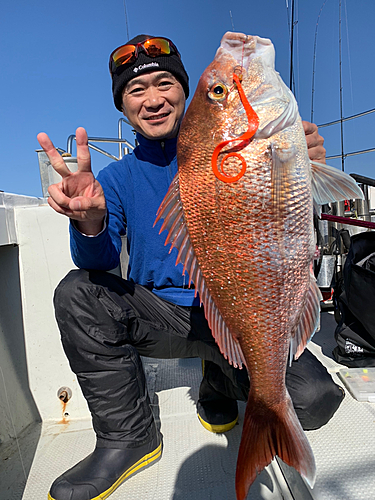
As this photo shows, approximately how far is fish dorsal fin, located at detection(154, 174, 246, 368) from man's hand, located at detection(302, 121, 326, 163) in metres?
0.66

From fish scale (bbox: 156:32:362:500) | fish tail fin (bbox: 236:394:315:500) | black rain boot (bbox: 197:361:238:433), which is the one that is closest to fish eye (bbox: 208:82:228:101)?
fish scale (bbox: 156:32:362:500)

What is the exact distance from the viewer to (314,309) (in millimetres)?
1379

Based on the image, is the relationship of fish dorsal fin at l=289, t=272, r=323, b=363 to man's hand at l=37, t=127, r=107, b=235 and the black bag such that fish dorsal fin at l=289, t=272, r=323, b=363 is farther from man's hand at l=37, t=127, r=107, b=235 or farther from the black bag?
the black bag

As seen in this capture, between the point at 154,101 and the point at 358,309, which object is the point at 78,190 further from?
the point at 358,309

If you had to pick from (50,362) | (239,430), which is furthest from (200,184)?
(50,362)

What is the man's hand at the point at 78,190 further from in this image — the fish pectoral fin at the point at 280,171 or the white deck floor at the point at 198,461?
the white deck floor at the point at 198,461

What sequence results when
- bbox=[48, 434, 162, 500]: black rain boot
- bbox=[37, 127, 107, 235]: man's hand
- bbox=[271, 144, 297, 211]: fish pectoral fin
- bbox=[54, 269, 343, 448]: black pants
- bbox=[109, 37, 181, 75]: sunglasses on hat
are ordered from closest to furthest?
bbox=[271, 144, 297, 211]: fish pectoral fin → bbox=[37, 127, 107, 235]: man's hand → bbox=[48, 434, 162, 500]: black rain boot → bbox=[54, 269, 343, 448]: black pants → bbox=[109, 37, 181, 75]: sunglasses on hat

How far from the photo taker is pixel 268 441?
1342mm

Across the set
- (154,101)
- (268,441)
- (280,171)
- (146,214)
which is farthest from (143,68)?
(268,441)

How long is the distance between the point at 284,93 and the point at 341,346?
82.2 inches

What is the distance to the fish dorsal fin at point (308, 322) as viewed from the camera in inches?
53.9

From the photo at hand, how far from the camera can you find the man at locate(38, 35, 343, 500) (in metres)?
1.71

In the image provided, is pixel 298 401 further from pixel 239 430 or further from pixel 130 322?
pixel 130 322

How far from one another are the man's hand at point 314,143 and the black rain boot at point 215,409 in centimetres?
147
